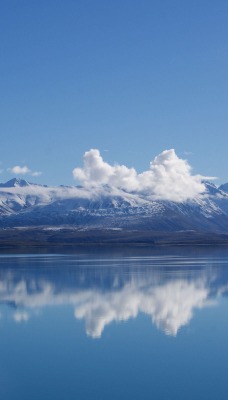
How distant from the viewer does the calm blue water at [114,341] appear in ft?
57.9

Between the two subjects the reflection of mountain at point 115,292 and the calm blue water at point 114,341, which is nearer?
the calm blue water at point 114,341

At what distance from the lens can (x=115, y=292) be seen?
3934 cm

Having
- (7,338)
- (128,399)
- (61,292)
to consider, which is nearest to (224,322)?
(7,338)

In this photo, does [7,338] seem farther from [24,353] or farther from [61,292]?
[61,292]

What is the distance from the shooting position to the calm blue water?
17641 millimetres

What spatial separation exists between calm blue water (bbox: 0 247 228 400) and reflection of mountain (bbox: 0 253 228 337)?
2.5 inches

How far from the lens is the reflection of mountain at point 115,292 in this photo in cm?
2964

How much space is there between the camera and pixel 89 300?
35312 millimetres

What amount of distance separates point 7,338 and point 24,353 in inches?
107

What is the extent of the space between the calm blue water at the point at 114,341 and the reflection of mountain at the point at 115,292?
0.21 ft

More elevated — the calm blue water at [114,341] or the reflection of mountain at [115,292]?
the reflection of mountain at [115,292]

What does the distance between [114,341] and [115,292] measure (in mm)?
15742

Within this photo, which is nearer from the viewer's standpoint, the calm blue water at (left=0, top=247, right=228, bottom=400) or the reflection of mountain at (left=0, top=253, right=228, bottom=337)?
the calm blue water at (left=0, top=247, right=228, bottom=400)

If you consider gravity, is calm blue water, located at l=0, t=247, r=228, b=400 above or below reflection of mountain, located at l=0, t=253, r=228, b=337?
below
